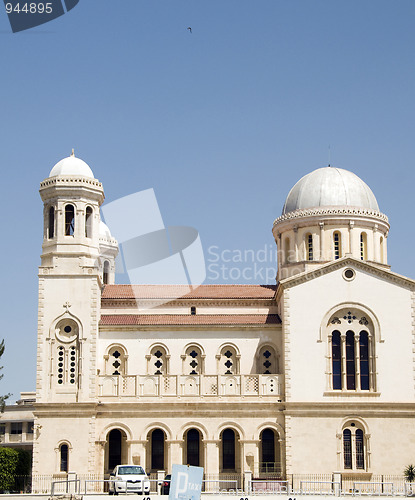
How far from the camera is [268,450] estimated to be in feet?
186

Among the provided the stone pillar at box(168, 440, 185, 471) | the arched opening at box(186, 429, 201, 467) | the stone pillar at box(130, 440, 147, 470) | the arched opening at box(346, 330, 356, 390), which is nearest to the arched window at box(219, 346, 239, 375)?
the arched opening at box(186, 429, 201, 467)

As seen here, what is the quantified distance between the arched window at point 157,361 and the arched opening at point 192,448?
4.34 m

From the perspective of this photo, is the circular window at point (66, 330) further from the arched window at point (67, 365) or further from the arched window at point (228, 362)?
the arched window at point (228, 362)

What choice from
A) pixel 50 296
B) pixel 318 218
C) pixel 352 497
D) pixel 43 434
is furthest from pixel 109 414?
pixel 318 218

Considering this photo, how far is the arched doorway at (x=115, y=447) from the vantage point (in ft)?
186

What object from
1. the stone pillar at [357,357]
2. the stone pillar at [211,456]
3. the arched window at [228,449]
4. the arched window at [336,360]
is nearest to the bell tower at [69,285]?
the stone pillar at [211,456]

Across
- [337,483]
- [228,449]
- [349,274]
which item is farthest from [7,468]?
[349,274]

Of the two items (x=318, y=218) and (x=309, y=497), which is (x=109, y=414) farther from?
(x=318, y=218)

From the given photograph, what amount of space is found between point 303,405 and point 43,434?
15.5 meters

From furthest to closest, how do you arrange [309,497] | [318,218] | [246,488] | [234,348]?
1. [318,218]
2. [234,348]
3. [246,488]
4. [309,497]

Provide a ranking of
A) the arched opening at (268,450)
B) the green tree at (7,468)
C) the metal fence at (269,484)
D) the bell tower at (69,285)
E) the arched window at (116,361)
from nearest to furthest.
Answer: the metal fence at (269,484) → the green tree at (7,468) → the bell tower at (69,285) → the arched opening at (268,450) → the arched window at (116,361)

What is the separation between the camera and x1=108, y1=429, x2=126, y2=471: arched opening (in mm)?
56750

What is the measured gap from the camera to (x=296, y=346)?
5691 centimetres

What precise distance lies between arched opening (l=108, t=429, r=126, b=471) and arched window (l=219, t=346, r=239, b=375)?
7.60 meters
